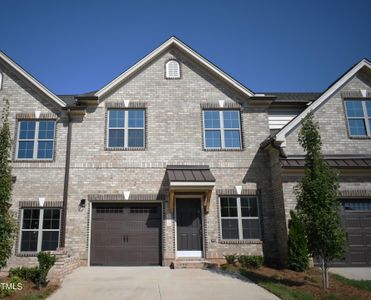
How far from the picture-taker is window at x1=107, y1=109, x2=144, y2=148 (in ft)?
51.9

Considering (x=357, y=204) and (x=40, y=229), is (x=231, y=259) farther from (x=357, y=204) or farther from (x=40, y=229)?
(x=40, y=229)

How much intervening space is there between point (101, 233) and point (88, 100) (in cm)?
605

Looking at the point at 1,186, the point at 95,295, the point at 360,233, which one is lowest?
the point at 95,295

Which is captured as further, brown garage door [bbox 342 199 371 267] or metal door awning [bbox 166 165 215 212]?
metal door awning [bbox 166 165 215 212]

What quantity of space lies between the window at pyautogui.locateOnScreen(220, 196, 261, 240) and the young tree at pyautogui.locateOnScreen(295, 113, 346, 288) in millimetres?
4542

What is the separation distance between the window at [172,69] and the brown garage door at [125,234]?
629 centimetres

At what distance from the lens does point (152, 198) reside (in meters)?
15.0

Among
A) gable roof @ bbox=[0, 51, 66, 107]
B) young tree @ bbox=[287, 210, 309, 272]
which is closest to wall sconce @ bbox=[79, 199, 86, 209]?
gable roof @ bbox=[0, 51, 66, 107]

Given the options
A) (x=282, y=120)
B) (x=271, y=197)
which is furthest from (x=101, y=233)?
(x=282, y=120)

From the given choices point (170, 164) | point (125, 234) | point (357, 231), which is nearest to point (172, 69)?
point (170, 164)

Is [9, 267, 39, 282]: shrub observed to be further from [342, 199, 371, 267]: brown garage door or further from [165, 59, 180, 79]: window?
[342, 199, 371, 267]: brown garage door

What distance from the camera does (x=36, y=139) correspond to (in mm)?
15750

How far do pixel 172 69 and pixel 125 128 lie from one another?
374 cm

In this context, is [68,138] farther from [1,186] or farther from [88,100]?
[1,186]
